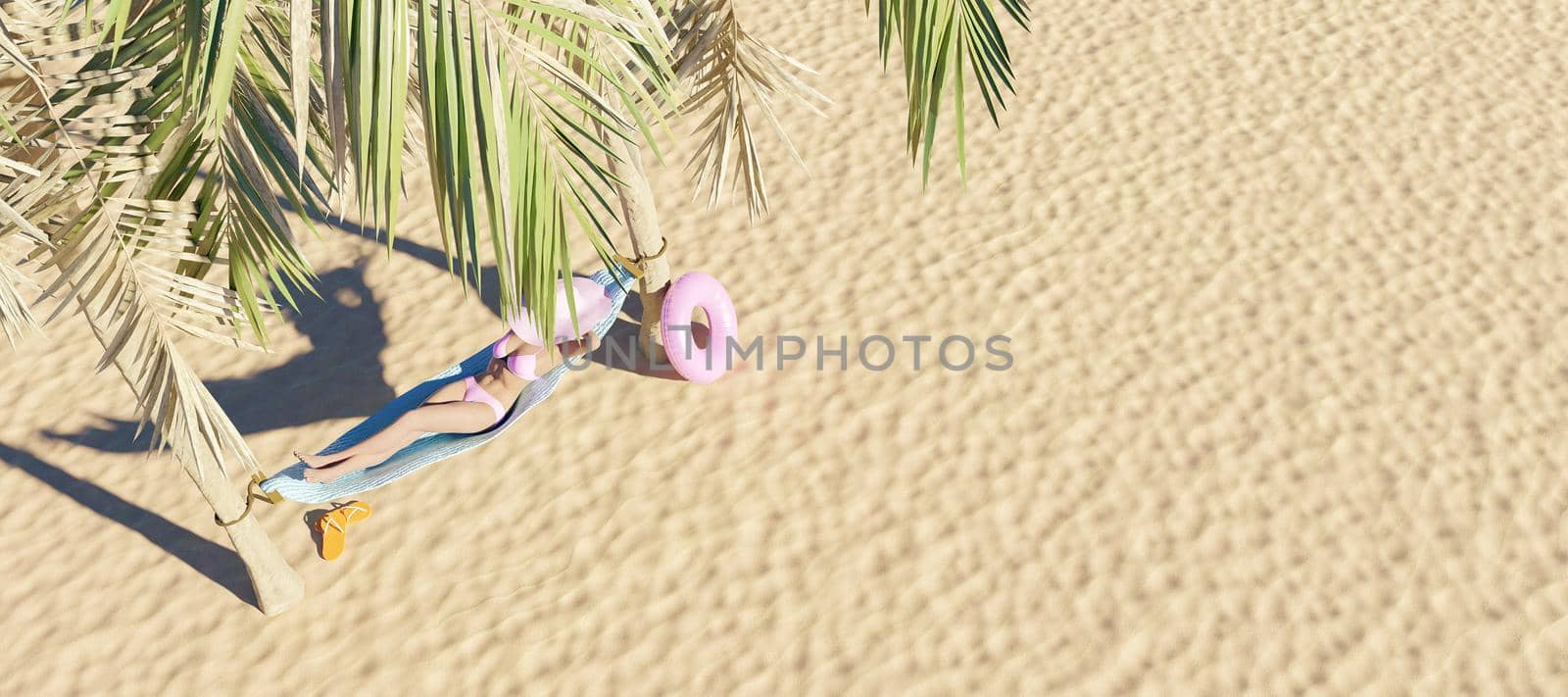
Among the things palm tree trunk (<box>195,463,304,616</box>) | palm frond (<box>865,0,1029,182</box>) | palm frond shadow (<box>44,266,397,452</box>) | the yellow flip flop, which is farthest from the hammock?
palm frond (<box>865,0,1029,182</box>)

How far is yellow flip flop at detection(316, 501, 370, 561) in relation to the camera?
16.5 ft

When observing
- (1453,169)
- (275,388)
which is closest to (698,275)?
(275,388)

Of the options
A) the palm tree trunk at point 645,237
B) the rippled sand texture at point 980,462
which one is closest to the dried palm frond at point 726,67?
the palm tree trunk at point 645,237

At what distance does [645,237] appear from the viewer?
208 inches

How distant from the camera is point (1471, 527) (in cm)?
491

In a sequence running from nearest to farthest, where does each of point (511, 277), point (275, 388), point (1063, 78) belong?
point (511, 277) → point (275, 388) → point (1063, 78)

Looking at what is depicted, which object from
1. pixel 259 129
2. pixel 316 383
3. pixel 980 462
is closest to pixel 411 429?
pixel 316 383

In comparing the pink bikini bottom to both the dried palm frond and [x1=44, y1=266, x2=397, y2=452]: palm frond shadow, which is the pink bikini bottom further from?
the dried palm frond

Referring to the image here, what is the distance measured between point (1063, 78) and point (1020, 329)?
268 centimetres

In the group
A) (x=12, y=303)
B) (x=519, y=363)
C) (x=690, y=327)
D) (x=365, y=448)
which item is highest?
(x=12, y=303)

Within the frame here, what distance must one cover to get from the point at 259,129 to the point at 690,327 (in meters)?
2.48

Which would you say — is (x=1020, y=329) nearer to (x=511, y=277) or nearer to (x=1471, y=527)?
(x=1471, y=527)

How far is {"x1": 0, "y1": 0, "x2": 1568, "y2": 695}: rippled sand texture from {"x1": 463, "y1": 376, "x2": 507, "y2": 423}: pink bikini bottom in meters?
0.37

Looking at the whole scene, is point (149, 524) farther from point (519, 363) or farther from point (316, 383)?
point (519, 363)
